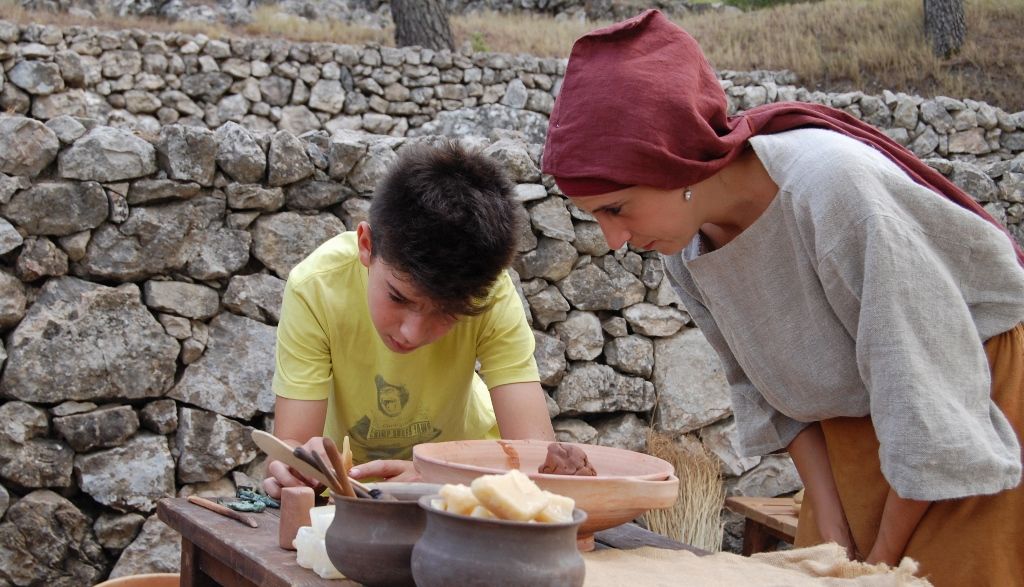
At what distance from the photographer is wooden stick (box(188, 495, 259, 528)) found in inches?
70.3

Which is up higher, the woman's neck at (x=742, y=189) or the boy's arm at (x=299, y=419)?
the woman's neck at (x=742, y=189)

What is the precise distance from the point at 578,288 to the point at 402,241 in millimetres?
2377

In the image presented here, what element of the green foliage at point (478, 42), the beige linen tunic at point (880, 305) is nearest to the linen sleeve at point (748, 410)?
the beige linen tunic at point (880, 305)

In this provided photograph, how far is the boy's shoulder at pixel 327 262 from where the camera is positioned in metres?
2.20

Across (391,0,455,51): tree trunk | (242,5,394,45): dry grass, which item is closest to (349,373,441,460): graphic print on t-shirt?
(391,0,455,51): tree trunk

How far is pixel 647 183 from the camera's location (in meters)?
1.61

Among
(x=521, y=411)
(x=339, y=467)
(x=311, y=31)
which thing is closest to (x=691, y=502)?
(x=521, y=411)

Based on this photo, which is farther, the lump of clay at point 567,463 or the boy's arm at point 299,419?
the boy's arm at point 299,419

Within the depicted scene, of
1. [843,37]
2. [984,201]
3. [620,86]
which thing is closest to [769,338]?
[620,86]

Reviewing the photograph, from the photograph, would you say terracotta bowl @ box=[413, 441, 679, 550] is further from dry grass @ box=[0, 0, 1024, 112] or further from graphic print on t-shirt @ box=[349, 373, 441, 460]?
dry grass @ box=[0, 0, 1024, 112]

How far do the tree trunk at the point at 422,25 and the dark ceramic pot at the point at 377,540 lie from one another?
9.42 metres

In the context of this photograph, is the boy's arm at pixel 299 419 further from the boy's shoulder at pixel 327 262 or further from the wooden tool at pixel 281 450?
the wooden tool at pixel 281 450

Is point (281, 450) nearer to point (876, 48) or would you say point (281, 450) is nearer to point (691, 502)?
point (691, 502)

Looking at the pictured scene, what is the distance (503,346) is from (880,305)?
102cm
